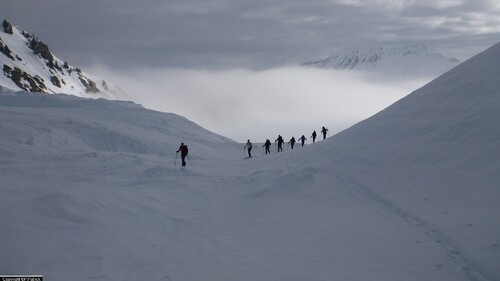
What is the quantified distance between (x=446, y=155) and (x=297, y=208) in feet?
22.3

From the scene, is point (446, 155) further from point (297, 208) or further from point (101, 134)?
point (101, 134)

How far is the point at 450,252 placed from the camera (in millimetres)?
11281

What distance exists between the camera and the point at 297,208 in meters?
17.4

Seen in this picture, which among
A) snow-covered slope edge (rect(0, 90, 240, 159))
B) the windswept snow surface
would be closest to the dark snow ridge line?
the windswept snow surface

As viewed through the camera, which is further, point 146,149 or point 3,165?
point 146,149

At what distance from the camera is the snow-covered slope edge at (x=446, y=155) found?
12602 millimetres

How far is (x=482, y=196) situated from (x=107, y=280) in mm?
11620

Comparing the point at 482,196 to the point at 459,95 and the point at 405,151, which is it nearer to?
the point at 405,151

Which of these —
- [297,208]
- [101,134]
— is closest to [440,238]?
[297,208]

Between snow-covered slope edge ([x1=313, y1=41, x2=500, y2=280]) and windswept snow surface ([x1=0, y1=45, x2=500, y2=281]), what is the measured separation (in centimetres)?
7

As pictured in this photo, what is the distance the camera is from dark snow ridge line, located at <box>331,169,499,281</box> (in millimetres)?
10094

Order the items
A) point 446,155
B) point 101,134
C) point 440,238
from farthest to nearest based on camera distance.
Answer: point 101,134 → point 446,155 → point 440,238

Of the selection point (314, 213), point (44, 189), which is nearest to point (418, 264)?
point (314, 213)

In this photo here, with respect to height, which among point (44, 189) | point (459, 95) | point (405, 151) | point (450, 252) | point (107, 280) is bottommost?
point (107, 280)
